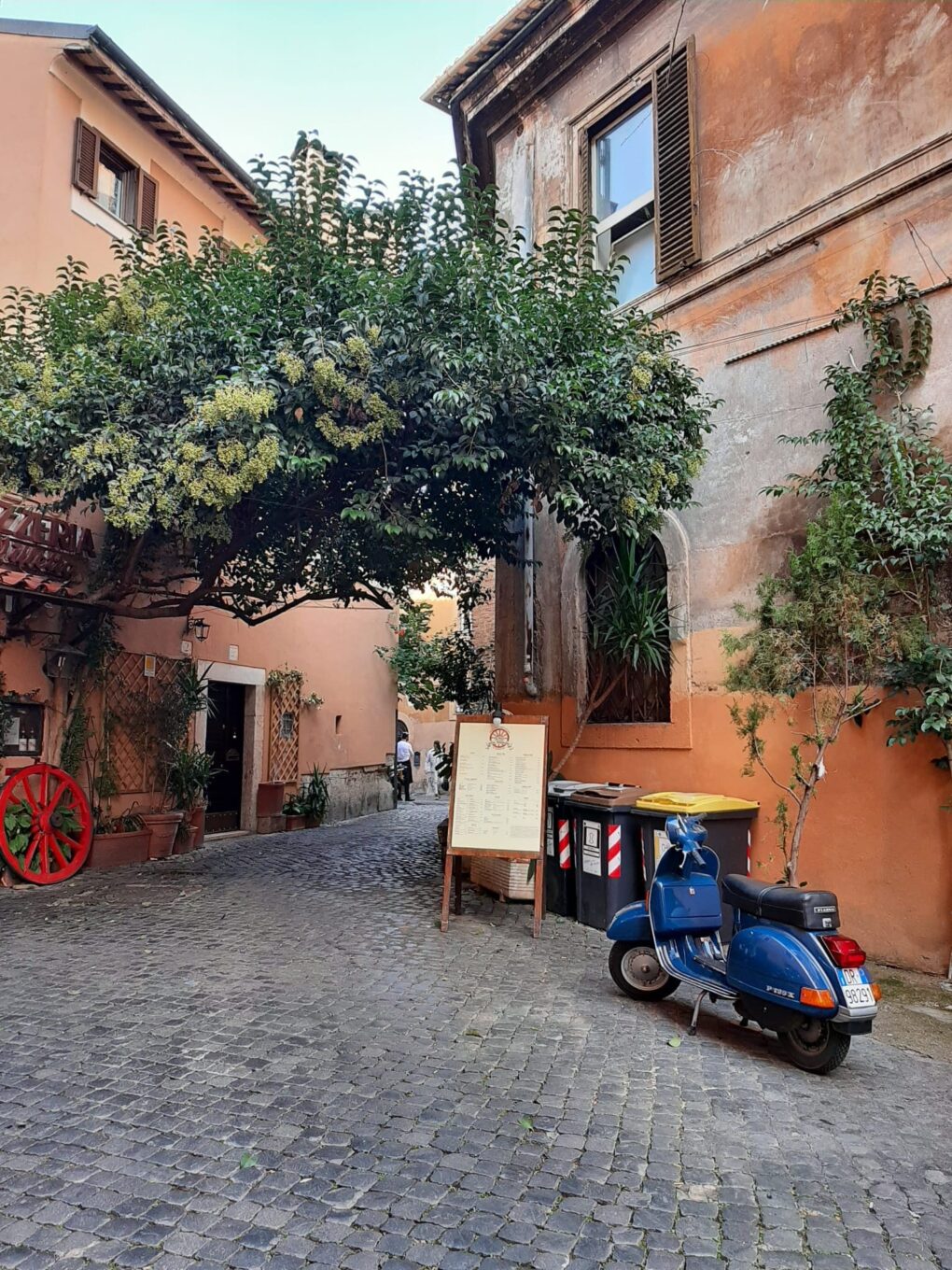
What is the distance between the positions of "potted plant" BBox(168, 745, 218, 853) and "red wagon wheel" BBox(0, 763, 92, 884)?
1736 mm

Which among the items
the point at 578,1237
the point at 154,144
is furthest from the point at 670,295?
the point at 154,144

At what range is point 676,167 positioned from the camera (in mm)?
8250

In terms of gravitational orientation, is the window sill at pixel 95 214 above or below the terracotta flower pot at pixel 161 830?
above

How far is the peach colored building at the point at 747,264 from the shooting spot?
6.05 m

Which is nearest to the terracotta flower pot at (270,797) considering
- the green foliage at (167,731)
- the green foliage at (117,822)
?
the green foliage at (167,731)

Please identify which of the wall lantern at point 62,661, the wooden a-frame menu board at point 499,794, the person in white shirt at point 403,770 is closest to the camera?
the wooden a-frame menu board at point 499,794

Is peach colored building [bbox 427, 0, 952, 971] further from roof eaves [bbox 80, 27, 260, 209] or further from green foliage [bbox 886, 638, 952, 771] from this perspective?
roof eaves [bbox 80, 27, 260, 209]

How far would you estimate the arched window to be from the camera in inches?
301

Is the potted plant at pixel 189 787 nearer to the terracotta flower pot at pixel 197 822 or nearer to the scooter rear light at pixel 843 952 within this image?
the terracotta flower pot at pixel 197 822

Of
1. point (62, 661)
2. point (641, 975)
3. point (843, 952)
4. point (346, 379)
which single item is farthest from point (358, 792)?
point (843, 952)

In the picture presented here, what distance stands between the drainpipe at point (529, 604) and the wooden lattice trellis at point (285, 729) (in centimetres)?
604

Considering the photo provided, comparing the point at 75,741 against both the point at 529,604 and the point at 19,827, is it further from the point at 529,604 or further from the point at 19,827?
the point at 529,604

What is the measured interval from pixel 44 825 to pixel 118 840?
4.26 ft

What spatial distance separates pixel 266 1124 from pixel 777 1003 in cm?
240
